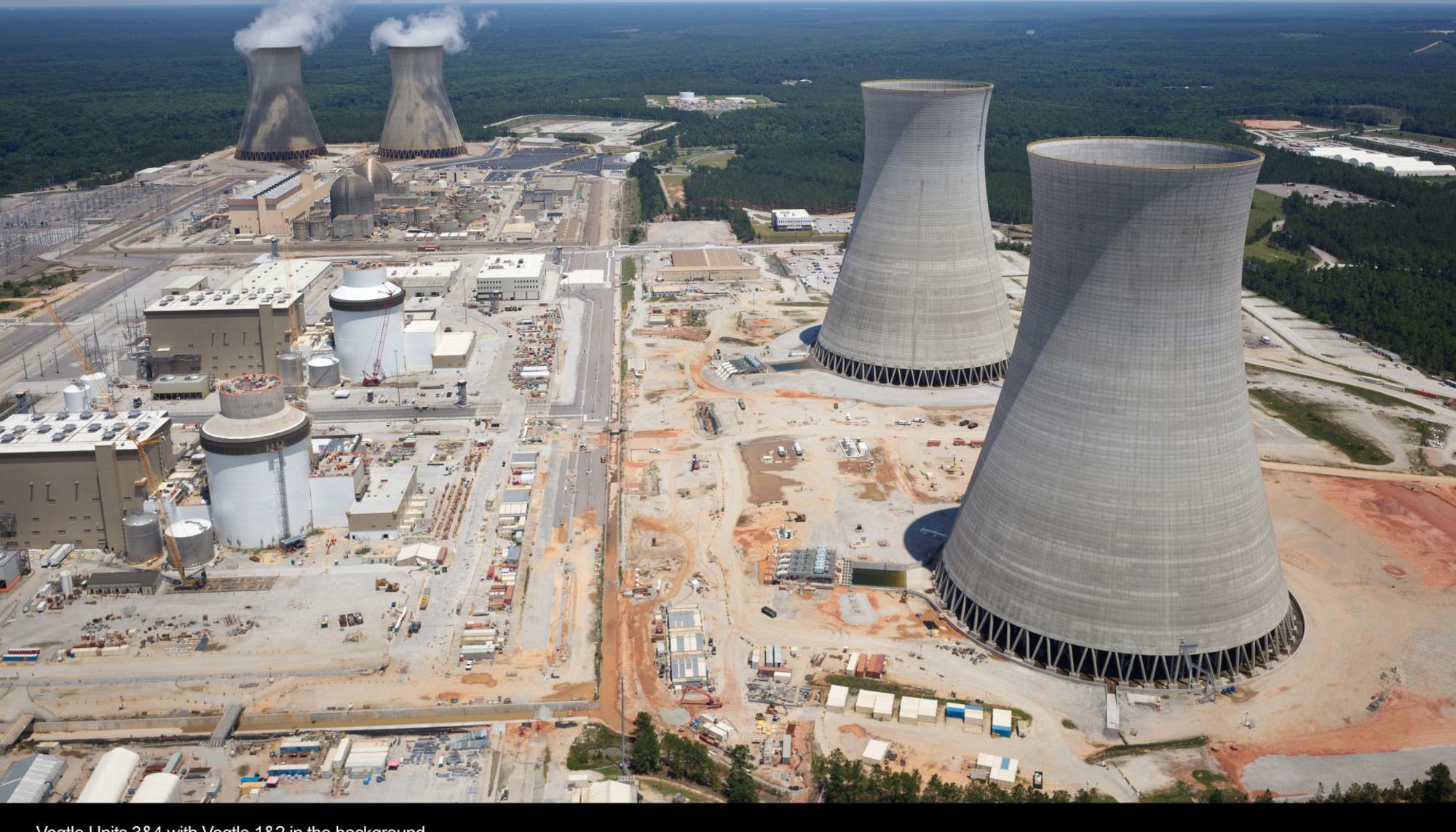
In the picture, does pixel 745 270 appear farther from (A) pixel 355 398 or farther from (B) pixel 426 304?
(A) pixel 355 398

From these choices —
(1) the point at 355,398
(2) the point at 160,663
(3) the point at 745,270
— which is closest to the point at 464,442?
(1) the point at 355,398

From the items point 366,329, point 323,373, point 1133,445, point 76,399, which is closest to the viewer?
point 1133,445

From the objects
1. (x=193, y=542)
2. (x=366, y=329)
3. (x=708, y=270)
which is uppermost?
(x=366, y=329)

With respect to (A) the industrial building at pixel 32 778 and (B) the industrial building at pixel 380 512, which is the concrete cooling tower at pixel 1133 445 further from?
(A) the industrial building at pixel 32 778

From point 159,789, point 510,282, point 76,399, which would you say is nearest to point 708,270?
point 510,282

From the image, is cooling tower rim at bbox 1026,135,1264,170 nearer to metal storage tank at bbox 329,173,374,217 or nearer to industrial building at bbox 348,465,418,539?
industrial building at bbox 348,465,418,539

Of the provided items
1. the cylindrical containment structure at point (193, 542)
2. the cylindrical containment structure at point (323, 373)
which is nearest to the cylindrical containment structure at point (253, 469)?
the cylindrical containment structure at point (193, 542)

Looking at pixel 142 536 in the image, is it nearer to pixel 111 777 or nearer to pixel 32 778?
pixel 32 778
